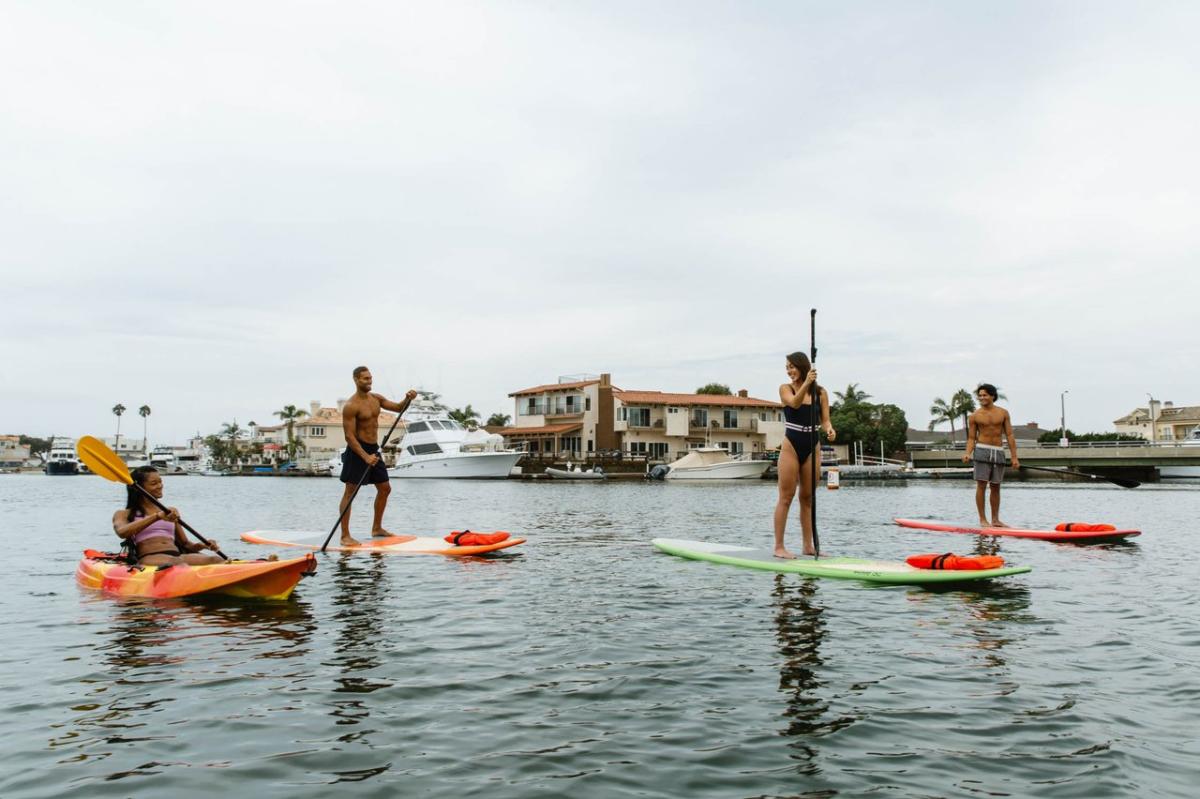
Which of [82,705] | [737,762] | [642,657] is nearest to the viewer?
[737,762]

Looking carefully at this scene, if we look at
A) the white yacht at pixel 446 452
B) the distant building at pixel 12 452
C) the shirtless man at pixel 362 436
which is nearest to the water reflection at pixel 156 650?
the shirtless man at pixel 362 436

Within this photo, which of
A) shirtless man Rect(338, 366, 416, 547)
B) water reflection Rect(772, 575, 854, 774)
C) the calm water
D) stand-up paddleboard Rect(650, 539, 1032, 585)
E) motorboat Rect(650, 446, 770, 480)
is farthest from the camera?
motorboat Rect(650, 446, 770, 480)

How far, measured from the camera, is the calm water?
396 cm

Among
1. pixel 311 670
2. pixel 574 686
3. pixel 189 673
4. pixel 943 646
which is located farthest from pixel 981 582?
pixel 189 673

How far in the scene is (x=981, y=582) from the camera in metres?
9.38

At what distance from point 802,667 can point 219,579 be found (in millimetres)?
6022

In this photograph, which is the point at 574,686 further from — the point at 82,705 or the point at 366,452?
the point at 366,452

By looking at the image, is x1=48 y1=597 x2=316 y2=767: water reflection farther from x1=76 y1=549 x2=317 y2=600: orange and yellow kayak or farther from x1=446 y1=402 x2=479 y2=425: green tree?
x1=446 y1=402 x2=479 y2=425: green tree

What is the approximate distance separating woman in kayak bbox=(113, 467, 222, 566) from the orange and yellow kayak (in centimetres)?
23

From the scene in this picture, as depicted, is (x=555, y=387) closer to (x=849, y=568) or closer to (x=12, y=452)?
(x=849, y=568)

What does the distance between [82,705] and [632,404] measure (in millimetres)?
68731

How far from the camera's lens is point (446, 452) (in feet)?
208

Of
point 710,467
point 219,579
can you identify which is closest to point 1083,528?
point 219,579

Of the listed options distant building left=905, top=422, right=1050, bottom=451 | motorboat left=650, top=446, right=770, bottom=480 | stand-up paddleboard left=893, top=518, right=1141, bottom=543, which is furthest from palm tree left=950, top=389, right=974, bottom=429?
stand-up paddleboard left=893, top=518, right=1141, bottom=543
